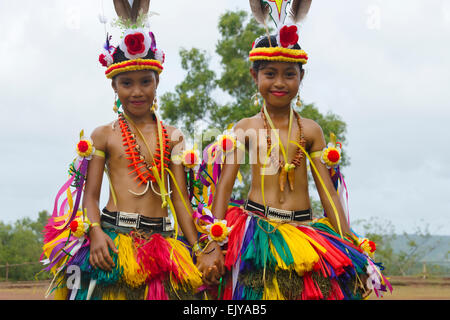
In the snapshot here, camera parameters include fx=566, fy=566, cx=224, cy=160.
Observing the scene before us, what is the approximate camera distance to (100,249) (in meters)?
3.95

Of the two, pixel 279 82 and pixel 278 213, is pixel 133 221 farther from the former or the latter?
pixel 279 82

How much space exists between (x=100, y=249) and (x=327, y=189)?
1778mm

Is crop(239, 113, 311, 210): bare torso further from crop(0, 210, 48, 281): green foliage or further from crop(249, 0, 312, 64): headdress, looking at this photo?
crop(0, 210, 48, 281): green foliage

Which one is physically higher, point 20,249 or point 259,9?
point 259,9

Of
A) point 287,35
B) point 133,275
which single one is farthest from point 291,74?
point 133,275

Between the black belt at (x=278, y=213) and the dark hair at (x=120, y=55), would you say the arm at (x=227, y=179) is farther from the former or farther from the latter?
the dark hair at (x=120, y=55)

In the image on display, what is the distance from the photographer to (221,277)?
400 cm

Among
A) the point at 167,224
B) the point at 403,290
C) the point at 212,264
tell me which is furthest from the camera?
the point at 403,290

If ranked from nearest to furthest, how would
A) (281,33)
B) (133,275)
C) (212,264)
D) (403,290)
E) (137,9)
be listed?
1. (133,275)
2. (212,264)
3. (281,33)
4. (137,9)
5. (403,290)

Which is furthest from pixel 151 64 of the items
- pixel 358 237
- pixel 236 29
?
pixel 236 29

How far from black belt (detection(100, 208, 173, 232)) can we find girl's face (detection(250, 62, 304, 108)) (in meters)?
1.28

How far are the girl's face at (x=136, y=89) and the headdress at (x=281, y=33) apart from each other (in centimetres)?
84

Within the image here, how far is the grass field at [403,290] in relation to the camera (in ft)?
37.2

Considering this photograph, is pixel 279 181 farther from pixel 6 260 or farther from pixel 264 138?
pixel 6 260
